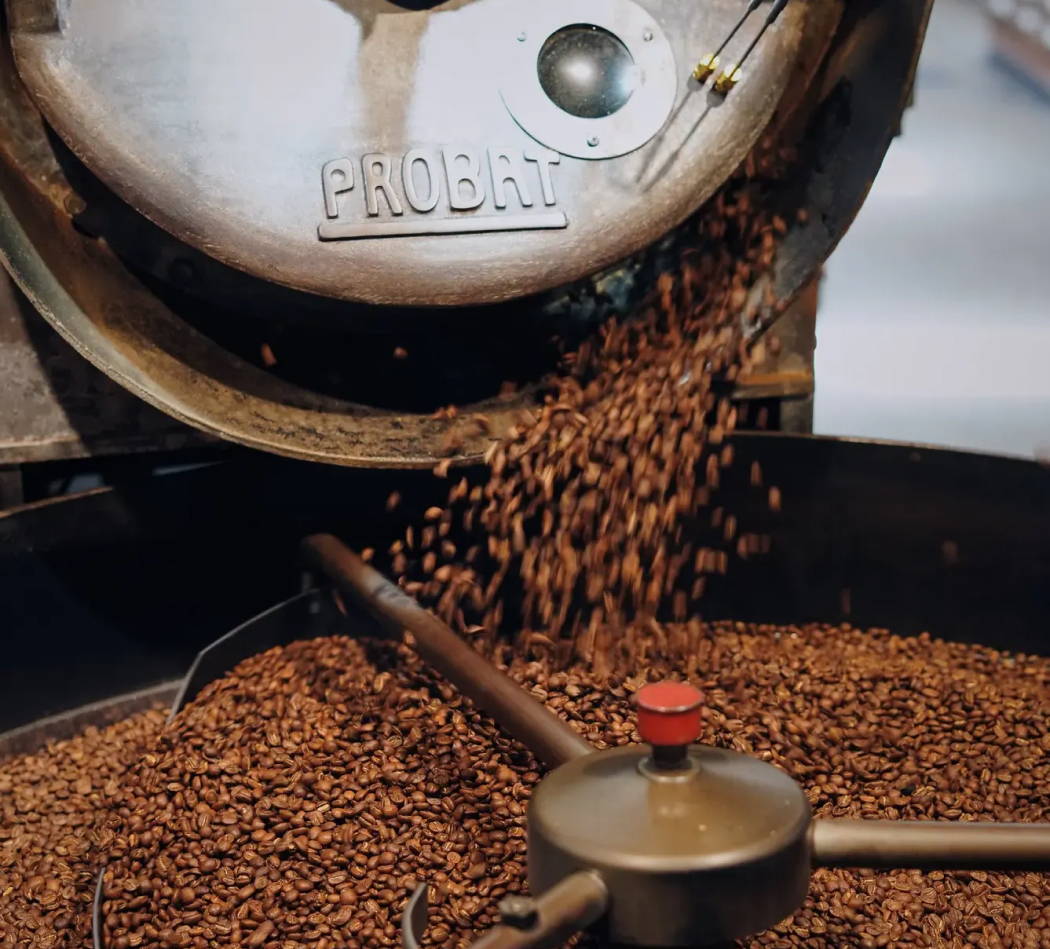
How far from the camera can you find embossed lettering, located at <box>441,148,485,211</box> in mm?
1565

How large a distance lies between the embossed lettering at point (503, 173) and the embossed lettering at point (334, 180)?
0.20 meters

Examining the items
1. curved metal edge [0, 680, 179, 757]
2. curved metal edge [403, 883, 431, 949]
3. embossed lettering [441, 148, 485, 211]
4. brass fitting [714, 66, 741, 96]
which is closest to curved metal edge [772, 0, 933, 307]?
brass fitting [714, 66, 741, 96]

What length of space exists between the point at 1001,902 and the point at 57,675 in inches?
57.0

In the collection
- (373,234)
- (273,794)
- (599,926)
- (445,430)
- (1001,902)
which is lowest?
(1001,902)

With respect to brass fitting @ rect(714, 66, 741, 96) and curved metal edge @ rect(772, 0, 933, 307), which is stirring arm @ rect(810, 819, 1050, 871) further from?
brass fitting @ rect(714, 66, 741, 96)

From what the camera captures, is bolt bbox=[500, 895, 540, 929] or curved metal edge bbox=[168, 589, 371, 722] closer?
bolt bbox=[500, 895, 540, 929]

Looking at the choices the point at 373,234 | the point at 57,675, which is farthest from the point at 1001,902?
the point at 57,675

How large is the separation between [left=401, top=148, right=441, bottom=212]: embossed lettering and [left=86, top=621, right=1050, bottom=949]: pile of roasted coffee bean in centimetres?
69

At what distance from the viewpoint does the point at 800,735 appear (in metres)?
1.54

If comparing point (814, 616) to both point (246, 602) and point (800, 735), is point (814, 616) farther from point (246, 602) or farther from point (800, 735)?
point (246, 602)

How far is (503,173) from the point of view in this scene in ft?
5.18

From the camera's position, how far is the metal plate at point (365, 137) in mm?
1459

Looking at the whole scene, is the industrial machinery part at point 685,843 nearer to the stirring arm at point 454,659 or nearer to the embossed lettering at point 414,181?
the stirring arm at point 454,659

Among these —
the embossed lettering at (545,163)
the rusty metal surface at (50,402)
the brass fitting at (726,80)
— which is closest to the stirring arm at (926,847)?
the embossed lettering at (545,163)
